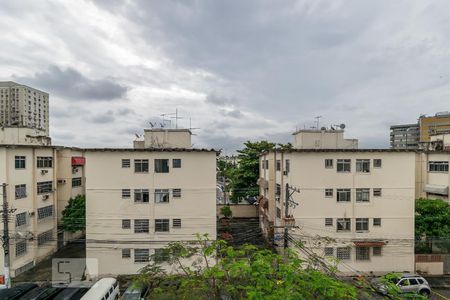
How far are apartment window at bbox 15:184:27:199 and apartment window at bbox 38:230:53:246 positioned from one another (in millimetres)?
4006

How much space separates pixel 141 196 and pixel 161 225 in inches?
101

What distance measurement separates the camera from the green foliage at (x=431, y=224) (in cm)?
2094

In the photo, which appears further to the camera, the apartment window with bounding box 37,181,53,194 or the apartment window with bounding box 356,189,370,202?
the apartment window with bounding box 37,181,53,194

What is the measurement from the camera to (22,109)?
187 ft

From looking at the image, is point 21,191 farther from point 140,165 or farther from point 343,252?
point 343,252

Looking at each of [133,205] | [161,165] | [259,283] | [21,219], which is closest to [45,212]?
[21,219]

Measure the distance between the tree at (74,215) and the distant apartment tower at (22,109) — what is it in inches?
290

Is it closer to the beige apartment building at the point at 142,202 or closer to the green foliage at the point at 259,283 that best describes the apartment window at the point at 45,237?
the beige apartment building at the point at 142,202

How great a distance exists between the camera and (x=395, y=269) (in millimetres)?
21172

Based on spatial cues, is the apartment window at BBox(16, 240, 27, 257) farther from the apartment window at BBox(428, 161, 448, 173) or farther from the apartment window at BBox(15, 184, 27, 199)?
the apartment window at BBox(428, 161, 448, 173)

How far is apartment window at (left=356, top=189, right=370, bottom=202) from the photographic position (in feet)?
69.9

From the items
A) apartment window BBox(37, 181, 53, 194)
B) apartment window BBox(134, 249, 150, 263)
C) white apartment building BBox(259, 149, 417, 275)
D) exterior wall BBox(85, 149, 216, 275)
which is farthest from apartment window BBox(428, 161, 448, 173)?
apartment window BBox(37, 181, 53, 194)

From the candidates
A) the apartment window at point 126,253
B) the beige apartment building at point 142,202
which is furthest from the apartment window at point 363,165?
the apartment window at point 126,253

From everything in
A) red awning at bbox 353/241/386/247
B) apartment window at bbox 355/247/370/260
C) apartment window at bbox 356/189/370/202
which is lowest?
apartment window at bbox 355/247/370/260
